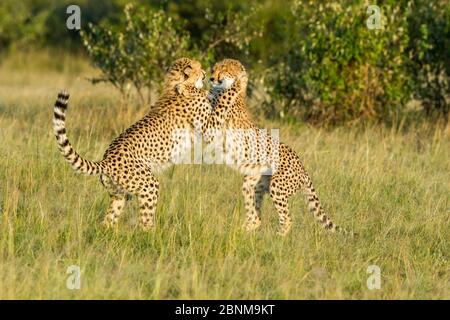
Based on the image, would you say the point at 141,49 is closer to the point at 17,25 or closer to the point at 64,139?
the point at 64,139

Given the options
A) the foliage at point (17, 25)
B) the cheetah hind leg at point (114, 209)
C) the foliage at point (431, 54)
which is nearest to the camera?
the cheetah hind leg at point (114, 209)

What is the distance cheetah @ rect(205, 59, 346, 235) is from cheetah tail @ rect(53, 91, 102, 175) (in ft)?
3.51

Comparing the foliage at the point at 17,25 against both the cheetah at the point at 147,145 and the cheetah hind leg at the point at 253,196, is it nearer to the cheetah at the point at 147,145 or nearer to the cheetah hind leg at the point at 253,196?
the cheetah at the point at 147,145

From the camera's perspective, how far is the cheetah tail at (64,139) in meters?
5.21

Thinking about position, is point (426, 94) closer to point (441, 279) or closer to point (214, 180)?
point (214, 180)

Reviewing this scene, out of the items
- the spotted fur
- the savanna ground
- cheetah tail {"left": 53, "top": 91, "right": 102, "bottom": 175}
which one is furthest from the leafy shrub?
cheetah tail {"left": 53, "top": 91, "right": 102, "bottom": 175}

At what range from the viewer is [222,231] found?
18.3ft

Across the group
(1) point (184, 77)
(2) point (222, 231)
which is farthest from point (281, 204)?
(1) point (184, 77)

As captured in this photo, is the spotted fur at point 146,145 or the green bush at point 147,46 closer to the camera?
the spotted fur at point 146,145

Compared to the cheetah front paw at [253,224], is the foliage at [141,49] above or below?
above

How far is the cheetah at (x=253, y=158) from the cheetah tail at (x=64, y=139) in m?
1.07

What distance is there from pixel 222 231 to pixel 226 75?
139 cm

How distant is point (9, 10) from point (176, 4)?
4206mm

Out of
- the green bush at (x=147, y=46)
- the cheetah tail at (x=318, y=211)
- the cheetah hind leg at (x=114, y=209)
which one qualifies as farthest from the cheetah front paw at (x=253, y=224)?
the green bush at (x=147, y=46)
